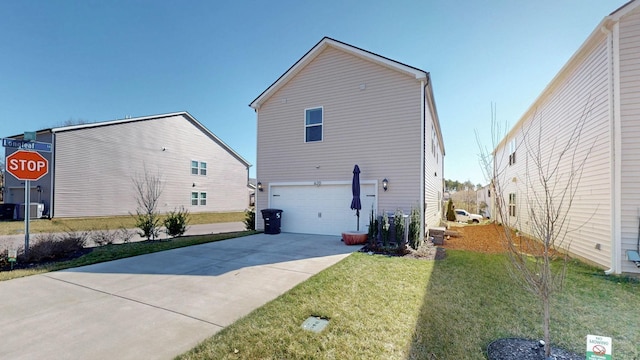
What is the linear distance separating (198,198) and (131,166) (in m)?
5.52

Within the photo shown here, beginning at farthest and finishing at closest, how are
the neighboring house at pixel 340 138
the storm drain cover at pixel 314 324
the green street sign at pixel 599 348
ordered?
the neighboring house at pixel 340 138 → the storm drain cover at pixel 314 324 → the green street sign at pixel 599 348

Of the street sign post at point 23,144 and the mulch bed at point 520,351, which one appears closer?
the mulch bed at point 520,351

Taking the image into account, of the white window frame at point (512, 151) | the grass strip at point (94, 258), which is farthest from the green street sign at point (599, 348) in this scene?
the white window frame at point (512, 151)

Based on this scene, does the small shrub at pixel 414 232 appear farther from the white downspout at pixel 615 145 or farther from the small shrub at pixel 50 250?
the small shrub at pixel 50 250

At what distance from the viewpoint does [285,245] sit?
848 centimetres

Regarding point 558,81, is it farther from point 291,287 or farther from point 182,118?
point 182,118

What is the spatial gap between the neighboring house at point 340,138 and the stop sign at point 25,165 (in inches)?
271

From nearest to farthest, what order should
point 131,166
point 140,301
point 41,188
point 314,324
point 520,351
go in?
point 520,351, point 314,324, point 140,301, point 41,188, point 131,166

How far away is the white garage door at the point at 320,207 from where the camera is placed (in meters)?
10.1

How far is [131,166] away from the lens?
18469 mm

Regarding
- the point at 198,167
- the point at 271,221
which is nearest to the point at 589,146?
the point at 271,221

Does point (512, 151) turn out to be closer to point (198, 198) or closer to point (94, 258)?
point (94, 258)

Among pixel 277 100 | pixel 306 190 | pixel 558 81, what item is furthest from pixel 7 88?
pixel 558 81

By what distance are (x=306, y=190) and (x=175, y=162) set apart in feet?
48.2
